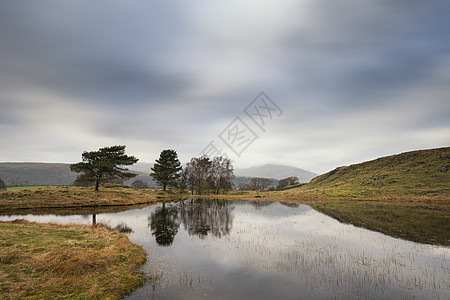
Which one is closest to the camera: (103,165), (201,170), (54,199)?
(54,199)

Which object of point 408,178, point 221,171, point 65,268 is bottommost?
point 65,268

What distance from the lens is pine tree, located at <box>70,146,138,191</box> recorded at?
173ft

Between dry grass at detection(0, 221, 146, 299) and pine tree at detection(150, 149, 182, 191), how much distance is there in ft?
221

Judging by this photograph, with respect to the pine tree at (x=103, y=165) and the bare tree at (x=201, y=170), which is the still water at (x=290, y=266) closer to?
the pine tree at (x=103, y=165)

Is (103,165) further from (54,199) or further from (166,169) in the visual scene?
(166,169)

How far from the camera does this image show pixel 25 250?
13.4m

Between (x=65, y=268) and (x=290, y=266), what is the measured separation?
1326 centimetres

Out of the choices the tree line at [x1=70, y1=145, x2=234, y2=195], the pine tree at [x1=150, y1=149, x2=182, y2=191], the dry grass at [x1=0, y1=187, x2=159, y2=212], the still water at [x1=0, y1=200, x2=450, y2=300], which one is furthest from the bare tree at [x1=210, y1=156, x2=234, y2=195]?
the still water at [x1=0, y1=200, x2=450, y2=300]

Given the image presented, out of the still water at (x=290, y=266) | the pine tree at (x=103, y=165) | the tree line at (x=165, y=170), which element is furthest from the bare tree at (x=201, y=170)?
the still water at (x=290, y=266)

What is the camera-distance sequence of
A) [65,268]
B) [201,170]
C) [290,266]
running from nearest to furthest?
1. [65,268]
2. [290,266]
3. [201,170]

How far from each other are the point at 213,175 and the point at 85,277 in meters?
90.9

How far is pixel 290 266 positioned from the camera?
559 inches

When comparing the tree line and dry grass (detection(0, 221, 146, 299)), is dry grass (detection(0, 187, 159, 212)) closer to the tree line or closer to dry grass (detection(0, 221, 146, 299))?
the tree line

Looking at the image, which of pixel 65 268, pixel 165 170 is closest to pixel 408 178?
pixel 165 170
